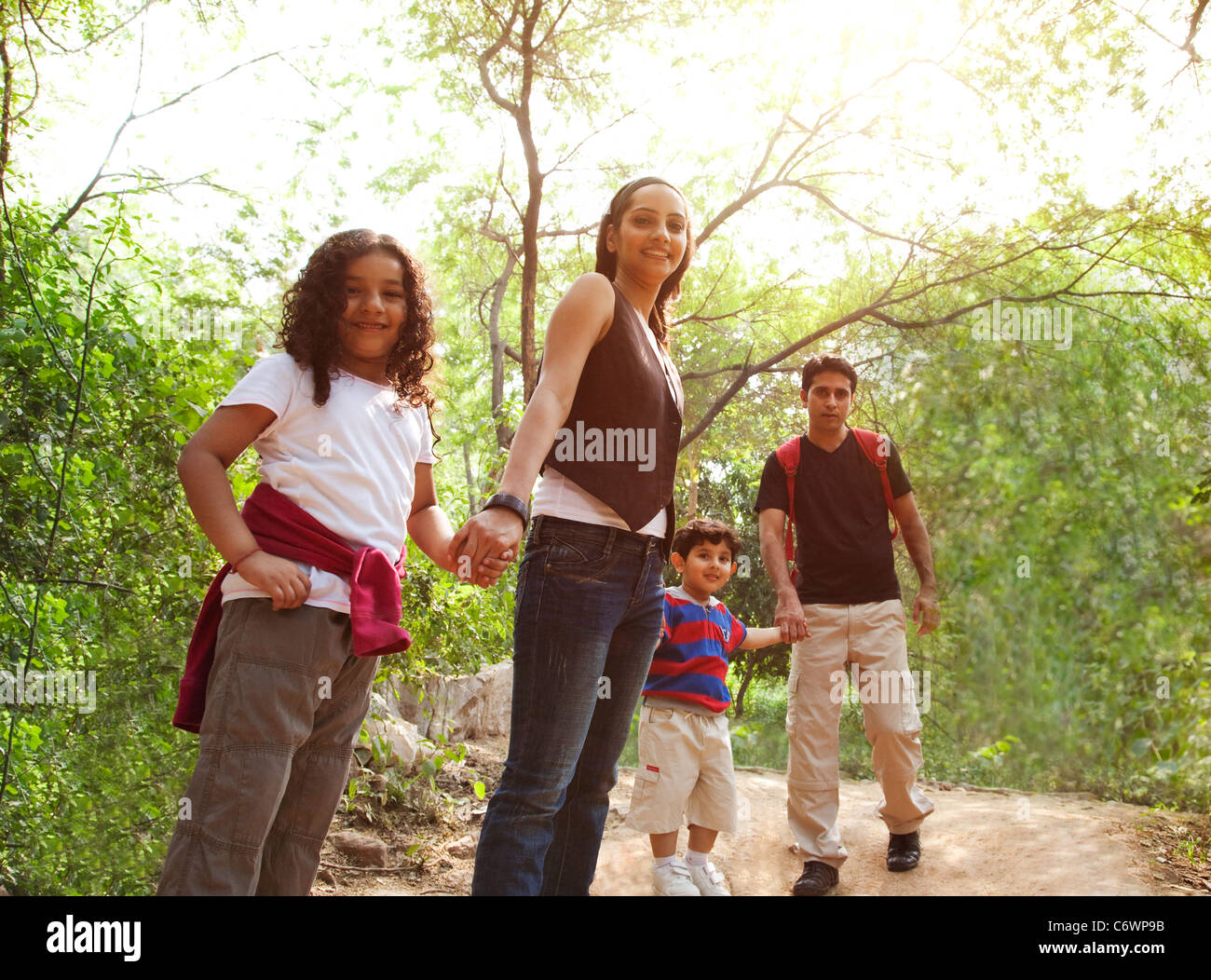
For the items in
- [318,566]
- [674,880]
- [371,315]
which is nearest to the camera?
[318,566]

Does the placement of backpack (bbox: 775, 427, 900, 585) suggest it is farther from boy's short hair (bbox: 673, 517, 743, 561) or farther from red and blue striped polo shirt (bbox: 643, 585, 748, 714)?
red and blue striped polo shirt (bbox: 643, 585, 748, 714)

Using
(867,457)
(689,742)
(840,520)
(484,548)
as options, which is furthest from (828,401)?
(484,548)

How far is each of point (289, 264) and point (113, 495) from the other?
379 inches

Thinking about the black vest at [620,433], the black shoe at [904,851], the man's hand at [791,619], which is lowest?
the black shoe at [904,851]

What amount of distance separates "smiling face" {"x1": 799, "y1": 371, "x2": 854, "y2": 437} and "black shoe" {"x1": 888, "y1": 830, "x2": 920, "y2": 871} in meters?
1.73

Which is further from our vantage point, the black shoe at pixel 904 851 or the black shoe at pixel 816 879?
the black shoe at pixel 904 851

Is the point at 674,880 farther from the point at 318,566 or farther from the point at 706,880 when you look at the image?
the point at 318,566

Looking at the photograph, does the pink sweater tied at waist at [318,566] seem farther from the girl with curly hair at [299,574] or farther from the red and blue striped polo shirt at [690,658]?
the red and blue striped polo shirt at [690,658]

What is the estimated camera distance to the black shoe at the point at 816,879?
142 inches

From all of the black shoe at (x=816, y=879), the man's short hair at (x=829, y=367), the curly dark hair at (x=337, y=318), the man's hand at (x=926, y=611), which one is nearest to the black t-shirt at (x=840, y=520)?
the man's hand at (x=926, y=611)

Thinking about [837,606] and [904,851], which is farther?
[904,851]

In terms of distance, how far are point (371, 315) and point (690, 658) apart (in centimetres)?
210

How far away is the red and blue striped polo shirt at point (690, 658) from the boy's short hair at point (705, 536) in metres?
0.23

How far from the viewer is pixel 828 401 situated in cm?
391
